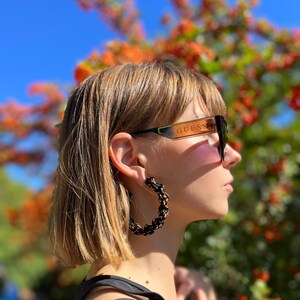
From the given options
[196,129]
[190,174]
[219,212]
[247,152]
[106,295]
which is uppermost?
[247,152]

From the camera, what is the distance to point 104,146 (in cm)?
145

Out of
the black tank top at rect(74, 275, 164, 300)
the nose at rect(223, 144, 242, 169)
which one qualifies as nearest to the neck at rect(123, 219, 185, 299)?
the black tank top at rect(74, 275, 164, 300)

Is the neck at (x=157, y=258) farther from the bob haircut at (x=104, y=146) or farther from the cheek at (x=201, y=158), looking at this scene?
the cheek at (x=201, y=158)

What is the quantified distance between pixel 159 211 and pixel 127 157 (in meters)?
0.18

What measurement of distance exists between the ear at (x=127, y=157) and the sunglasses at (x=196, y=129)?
0.04 meters

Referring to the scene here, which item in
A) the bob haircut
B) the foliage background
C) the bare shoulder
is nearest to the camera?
the bare shoulder

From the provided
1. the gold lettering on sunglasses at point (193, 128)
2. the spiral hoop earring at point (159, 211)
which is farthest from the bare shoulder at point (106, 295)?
the gold lettering on sunglasses at point (193, 128)

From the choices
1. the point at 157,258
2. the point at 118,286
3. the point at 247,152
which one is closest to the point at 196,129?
the point at 157,258

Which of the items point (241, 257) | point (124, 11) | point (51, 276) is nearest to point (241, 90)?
point (241, 257)

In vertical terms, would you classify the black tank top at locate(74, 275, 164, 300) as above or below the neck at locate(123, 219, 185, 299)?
below

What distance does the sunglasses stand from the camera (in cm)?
145

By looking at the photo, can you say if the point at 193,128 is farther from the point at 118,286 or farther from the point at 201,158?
the point at 118,286

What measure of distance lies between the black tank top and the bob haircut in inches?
3.0

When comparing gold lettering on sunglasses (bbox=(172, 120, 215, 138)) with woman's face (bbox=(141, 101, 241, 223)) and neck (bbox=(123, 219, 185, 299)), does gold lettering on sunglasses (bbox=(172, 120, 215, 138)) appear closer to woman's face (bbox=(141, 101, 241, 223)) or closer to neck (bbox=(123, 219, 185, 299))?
woman's face (bbox=(141, 101, 241, 223))
